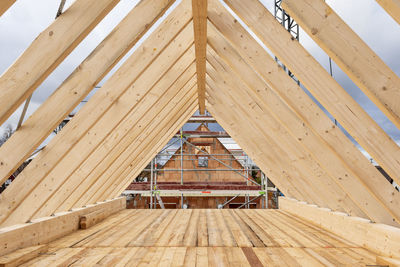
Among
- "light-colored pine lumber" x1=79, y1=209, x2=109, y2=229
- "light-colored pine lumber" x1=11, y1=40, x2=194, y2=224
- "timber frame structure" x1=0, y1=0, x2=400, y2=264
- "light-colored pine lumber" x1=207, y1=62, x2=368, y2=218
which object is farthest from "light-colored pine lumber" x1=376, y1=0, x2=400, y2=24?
"light-colored pine lumber" x1=79, y1=209, x2=109, y2=229

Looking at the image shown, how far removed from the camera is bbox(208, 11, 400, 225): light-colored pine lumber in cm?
296

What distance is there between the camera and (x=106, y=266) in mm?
2979

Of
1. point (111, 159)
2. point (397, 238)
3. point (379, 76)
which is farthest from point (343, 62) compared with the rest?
point (111, 159)

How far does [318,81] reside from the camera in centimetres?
282

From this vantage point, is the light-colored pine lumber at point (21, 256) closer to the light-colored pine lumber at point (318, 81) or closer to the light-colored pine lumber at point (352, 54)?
the light-colored pine lumber at point (318, 81)

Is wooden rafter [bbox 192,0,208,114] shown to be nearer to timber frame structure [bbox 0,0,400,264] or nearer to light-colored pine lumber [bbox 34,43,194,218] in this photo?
timber frame structure [bbox 0,0,400,264]

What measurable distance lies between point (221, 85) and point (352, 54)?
3.53 metres

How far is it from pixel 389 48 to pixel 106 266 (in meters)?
6.66

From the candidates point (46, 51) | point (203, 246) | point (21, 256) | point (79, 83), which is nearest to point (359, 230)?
point (203, 246)

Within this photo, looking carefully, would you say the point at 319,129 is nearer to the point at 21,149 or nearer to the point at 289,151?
the point at 289,151

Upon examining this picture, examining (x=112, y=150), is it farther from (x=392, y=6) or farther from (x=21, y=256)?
(x=392, y=6)

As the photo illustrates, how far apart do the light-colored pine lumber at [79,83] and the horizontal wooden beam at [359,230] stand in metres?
3.26

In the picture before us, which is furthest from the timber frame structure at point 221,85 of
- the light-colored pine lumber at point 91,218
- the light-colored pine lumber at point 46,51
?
the light-colored pine lumber at point 91,218

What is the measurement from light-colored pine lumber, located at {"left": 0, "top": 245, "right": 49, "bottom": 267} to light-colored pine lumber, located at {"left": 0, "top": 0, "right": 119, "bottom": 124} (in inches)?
60.5
